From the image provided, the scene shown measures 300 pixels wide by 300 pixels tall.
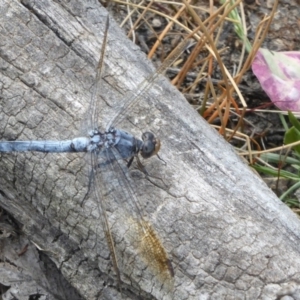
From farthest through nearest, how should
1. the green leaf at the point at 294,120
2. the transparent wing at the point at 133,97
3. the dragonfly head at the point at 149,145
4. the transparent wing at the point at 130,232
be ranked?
the green leaf at the point at 294,120 → the transparent wing at the point at 133,97 → the dragonfly head at the point at 149,145 → the transparent wing at the point at 130,232

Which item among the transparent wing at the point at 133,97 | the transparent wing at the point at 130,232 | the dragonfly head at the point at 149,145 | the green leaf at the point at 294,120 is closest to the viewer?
the transparent wing at the point at 130,232

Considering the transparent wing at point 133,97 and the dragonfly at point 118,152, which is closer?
the dragonfly at point 118,152

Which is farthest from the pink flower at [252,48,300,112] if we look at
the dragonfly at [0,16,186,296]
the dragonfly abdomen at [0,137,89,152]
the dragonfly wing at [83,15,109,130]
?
the dragonfly abdomen at [0,137,89,152]

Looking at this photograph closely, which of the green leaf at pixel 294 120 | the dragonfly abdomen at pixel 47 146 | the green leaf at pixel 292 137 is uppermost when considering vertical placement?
the dragonfly abdomen at pixel 47 146

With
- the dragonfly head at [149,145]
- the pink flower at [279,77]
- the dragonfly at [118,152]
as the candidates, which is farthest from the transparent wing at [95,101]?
the pink flower at [279,77]

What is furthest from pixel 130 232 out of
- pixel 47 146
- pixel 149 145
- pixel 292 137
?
pixel 292 137

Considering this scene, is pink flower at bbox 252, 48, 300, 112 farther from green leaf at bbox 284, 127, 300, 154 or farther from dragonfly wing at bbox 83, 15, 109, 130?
dragonfly wing at bbox 83, 15, 109, 130

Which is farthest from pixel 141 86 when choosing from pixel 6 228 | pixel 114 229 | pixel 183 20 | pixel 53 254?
pixel 183 20

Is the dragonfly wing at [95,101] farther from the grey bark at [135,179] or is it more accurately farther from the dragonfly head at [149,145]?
the dragonfly head at [149,145]
